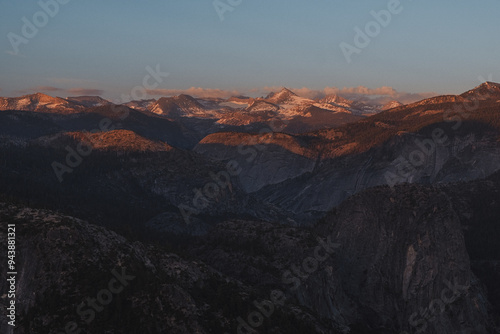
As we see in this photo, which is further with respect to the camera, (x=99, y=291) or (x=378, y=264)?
(x=378, y=264)

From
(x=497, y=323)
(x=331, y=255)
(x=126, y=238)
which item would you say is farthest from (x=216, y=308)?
(x=497, y=323)

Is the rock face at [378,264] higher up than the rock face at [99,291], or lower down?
lower down

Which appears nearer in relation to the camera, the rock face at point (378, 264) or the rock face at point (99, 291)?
the rock face at point (99, 291)

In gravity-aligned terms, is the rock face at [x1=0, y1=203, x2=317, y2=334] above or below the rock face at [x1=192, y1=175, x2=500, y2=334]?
above

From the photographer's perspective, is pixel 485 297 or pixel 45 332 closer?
pixel 45 332

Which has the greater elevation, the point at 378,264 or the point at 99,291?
the point at 99,291

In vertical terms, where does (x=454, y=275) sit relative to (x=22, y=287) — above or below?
below

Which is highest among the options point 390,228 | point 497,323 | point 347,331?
point 390,228

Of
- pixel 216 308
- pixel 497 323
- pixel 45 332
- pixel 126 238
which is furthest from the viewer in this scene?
pixel 497 323

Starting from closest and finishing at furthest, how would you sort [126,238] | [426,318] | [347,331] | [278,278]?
[126,238], [347,331], [278,278], [426,318]

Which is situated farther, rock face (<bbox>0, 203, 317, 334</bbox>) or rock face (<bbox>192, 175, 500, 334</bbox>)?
rock face (<bbox>192, 175, 500, 334</bbox>)

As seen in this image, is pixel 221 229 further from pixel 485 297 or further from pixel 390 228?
A: pixel 485 297
